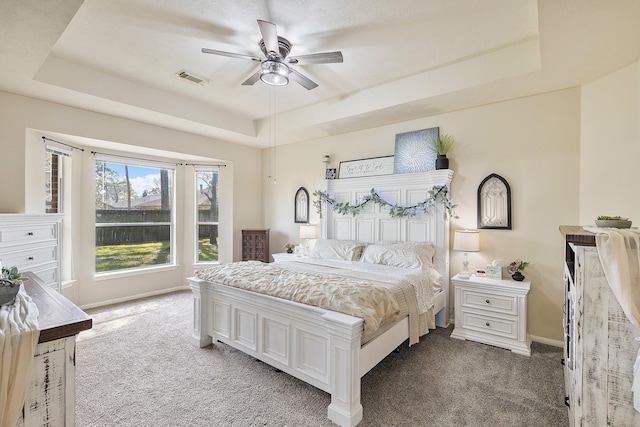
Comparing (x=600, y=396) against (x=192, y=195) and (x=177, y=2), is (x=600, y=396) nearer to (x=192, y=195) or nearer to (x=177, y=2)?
(x=177, y=2)

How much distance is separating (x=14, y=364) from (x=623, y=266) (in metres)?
2.55

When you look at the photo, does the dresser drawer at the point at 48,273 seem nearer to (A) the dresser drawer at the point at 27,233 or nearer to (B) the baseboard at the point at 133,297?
(A) the dresser drawer at the point at 27,233

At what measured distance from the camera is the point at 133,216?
510 cm

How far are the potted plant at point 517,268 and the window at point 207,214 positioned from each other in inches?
194

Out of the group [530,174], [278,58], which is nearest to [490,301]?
[530,174]

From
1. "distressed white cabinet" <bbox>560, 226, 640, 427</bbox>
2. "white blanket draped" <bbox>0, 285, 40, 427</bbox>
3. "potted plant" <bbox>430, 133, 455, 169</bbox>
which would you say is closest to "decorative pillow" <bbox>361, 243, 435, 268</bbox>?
"potted plant" <bbox>430, 133, 455, 169</bbox>

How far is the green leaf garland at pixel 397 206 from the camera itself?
12.5 feet

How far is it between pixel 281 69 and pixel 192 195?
3760 mm

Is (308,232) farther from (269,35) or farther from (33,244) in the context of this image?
(33,244)

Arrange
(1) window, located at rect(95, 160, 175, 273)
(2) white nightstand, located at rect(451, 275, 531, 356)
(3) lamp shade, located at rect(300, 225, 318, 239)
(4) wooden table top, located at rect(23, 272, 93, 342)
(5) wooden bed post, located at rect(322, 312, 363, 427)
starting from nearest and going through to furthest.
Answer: (4) wooden table top, located at rect(23, 272, 93, 342) → (5) wooden bed post, located at rect(322, 312, 363, 427) → (2) white nightstand, located at rect(451, 275, 531, 356) → (1) window, located at rect(95, 160, 175, 273) → (3) lamp shade, located at rect(300, 225, 318, 239)

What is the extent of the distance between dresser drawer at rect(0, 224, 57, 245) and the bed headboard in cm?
358

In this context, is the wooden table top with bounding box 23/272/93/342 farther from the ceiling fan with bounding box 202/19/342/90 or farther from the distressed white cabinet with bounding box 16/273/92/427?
the ceiling fan with bounding box 202/19/342/90

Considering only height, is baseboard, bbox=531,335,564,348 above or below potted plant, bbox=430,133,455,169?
below

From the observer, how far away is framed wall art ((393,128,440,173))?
158 inches
